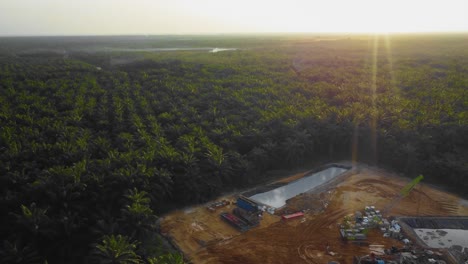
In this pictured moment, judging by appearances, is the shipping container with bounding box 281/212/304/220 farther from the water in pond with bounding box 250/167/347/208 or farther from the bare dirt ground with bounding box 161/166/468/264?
the water in pond with bounding box 250/167/347/208

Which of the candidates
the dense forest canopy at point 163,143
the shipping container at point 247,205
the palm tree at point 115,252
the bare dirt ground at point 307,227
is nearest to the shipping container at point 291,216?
the bare dirt ground at point 307,227

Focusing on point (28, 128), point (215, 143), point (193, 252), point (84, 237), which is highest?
point (28, 128)

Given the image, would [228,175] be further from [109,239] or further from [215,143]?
[109,239]

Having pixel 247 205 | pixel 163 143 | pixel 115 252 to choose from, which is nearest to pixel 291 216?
pixel 247 205

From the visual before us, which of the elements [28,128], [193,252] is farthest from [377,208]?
[28,128]

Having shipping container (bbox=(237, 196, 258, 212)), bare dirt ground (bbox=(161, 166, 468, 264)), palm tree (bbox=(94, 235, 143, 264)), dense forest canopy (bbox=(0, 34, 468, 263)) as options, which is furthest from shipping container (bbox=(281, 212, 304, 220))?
palm tree (bbox=(94, 235, 143, 264))

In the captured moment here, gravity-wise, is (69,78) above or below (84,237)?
above

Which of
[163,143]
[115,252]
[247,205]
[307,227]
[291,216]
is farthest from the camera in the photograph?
[163,143]

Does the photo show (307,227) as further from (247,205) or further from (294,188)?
(294,188)
